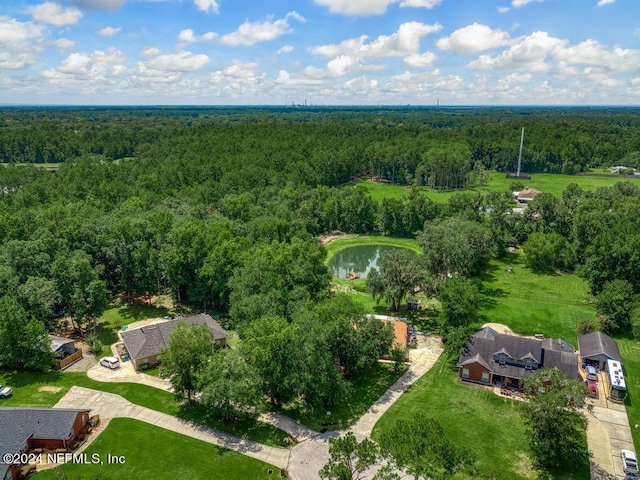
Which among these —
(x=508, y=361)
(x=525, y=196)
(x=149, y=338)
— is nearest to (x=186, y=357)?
(x=149, y=338)

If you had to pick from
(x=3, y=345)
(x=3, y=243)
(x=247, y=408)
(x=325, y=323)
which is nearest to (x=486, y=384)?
(x=325, y=323)

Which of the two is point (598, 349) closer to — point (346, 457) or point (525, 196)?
point (346, 457)

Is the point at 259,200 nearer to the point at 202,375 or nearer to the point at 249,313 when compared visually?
the point at 249,313

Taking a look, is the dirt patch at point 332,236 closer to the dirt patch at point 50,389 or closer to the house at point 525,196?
the house at point 525,196

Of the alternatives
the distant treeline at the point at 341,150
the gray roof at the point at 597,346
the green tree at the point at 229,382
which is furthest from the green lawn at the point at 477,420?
the distant treeline at the point at 341,150

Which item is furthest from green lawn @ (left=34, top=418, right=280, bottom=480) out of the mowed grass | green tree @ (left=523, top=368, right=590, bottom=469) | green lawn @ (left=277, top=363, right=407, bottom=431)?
the mowed grass

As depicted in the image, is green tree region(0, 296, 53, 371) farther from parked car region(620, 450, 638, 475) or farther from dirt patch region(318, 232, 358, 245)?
dirt patch region(318, 232, 358, 245)

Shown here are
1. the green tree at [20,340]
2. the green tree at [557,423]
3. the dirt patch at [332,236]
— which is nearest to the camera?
the green tree at [557,423]
